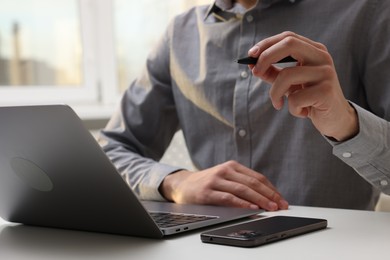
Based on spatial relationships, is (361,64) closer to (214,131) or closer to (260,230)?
(214,131)

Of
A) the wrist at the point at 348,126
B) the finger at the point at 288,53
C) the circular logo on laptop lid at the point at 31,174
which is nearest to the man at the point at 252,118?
the wrist at the point at 348,126

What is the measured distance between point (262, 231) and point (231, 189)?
11.6 inches

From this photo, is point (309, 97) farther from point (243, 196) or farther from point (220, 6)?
point (220, 6)

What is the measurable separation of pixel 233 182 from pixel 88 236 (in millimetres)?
Result: 306

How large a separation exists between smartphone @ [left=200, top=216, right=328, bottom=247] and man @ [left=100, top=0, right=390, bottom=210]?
0.17m

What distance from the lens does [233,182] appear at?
1.08 m

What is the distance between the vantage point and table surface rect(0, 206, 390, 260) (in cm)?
70

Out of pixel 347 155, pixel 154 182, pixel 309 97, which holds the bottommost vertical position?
pixel 154 182

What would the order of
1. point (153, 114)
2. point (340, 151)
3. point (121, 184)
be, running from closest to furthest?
point (121, 184), point (340, 151), point (153, 114)

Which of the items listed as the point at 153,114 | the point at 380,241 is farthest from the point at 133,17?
the point at 380,241

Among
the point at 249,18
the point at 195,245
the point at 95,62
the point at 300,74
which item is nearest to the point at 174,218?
the point at 195,245

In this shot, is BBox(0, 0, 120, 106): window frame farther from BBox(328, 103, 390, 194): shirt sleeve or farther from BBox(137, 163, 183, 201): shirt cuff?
BBox(328, 103, 390, 194): shirt sleeve

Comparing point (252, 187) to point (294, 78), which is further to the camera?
point (252, 187)

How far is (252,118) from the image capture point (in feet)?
4.35
